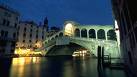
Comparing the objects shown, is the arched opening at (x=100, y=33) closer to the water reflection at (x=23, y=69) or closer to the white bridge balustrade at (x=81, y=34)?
the white bridge balustrade at (x=81, y=34)

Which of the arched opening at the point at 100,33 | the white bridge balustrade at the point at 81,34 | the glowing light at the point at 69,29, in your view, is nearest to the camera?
the white bridge balustrade at the point at 81,34

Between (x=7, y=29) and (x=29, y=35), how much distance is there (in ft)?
65.7

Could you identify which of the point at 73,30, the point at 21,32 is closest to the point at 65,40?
the point at 73,30

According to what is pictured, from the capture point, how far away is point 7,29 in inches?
1551

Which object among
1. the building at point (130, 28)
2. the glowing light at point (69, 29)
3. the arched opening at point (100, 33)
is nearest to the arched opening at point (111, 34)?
the arched opening at point (100, 33)

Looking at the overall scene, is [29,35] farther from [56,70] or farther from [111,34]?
[56,70]

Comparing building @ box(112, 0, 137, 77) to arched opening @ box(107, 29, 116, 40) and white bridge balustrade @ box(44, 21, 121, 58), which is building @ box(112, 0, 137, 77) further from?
arched opening @ box(107, 29, 116, 40)

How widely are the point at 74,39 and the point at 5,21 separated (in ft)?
58.6

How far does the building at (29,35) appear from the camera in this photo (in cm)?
5700

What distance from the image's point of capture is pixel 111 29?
1774 inches

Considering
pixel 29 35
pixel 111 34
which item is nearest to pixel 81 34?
pixel 111 34

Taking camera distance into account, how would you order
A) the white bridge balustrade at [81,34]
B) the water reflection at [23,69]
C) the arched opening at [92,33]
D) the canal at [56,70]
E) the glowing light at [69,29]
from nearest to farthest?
the canal at [56,70]
the water reflection at [23,69]
the white bridge balustrade at [81,34]
the glowing light at [69,29]
the arched opening at [92,33]

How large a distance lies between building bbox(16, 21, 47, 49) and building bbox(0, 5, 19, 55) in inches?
598

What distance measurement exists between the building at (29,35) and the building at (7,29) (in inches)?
598
